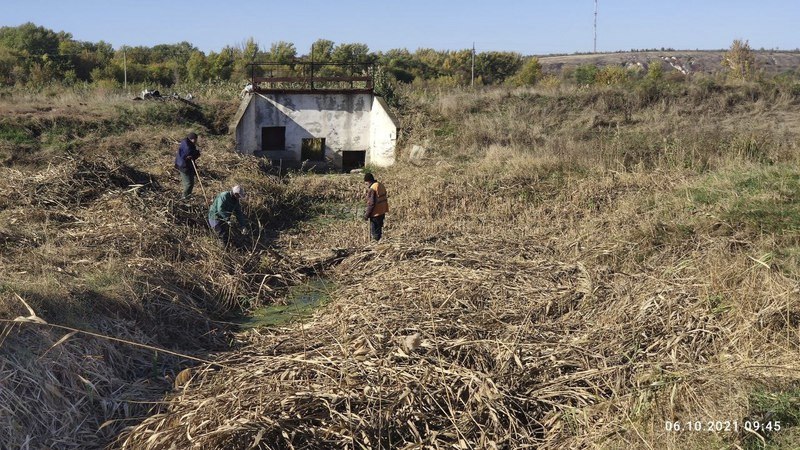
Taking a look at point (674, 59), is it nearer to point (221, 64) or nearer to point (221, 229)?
point (221, 64)

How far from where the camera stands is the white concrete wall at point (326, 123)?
67.6 feet

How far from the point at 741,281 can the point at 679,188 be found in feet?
17.3

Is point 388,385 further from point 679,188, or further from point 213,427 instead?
point 679,188

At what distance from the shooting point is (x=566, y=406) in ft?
20.5

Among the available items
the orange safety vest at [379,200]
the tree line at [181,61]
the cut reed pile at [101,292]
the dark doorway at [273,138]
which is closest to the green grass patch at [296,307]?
the cut reed pile at [101,292]

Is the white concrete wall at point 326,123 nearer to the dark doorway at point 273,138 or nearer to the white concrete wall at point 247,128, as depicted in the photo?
the white concrete wall at point 247,128

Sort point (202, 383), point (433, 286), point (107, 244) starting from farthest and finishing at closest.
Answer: point (107, 244)
point (433, 286)
point (202, 383)

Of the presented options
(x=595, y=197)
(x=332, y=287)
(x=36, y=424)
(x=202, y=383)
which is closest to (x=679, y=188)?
(x=595, y=197)

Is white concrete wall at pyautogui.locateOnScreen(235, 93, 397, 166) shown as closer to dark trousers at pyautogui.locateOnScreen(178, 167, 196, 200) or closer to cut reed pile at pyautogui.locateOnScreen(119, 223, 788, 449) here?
dark trousers at pyautogui.locateOnScreen(178, 167, 196, 200)

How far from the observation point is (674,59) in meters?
72.9

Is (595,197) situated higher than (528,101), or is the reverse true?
(528,101)

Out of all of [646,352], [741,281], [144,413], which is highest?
[741,281]

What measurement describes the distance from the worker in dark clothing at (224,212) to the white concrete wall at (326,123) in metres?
9.35

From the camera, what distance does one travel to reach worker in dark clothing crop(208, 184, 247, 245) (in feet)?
36.1
